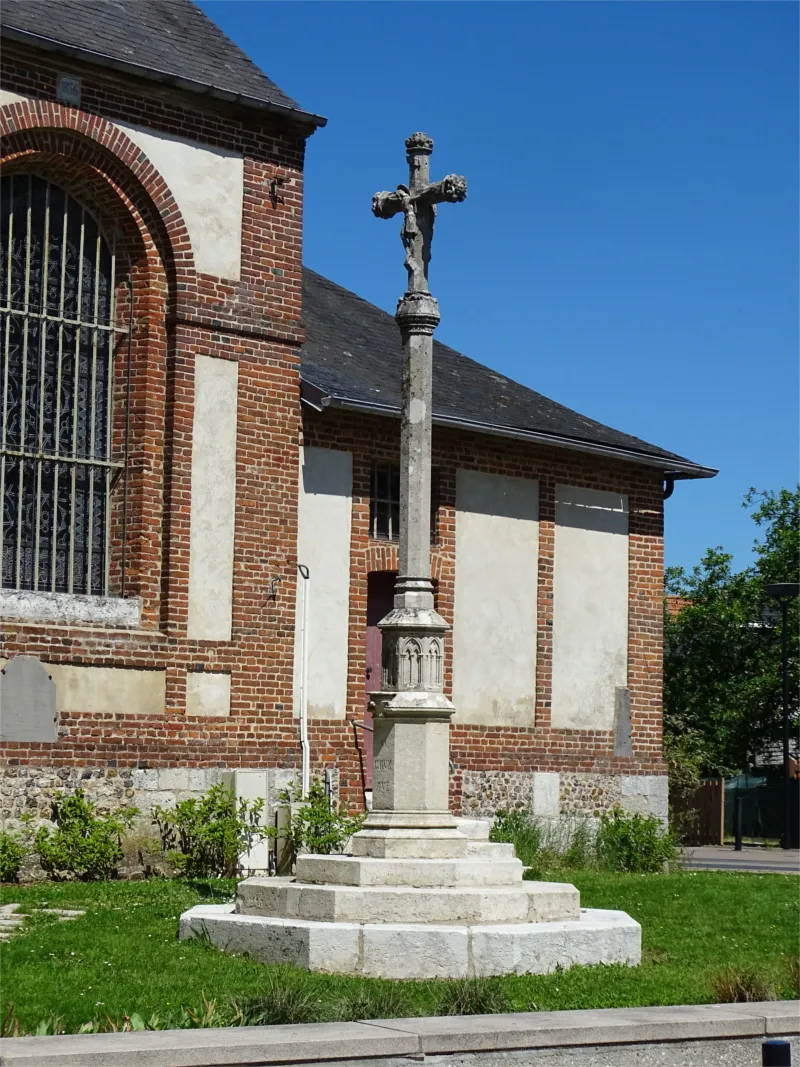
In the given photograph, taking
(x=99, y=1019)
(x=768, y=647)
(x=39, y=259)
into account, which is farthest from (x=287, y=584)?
(x=768, y=647)

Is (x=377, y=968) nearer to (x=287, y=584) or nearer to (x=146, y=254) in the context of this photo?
(x=287, y=584)

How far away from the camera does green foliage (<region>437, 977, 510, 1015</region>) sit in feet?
25.7

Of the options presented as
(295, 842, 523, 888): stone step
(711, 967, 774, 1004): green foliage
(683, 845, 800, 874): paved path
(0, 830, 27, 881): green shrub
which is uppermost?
(295, 842, 523, 888): stone step

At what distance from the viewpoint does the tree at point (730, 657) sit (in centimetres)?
3691

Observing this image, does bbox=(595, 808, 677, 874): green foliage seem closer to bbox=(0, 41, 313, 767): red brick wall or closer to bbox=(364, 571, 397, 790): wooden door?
bbox=(364, 571, 397, 790): wooden door

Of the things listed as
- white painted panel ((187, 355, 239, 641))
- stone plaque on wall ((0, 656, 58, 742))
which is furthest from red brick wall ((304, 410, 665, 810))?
stone plaque on wall ((0, 656, 58, 742))

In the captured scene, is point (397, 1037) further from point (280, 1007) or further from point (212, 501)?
point (212, 501)

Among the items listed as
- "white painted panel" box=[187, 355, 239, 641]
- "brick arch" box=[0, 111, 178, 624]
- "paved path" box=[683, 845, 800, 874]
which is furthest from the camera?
"paved path" box=[683, 845, 800, 874]

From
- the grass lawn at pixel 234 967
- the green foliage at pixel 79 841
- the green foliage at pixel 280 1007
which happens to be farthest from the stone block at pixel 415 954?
the green foliage at pixel 79 841

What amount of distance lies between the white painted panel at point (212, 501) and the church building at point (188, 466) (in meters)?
0.03

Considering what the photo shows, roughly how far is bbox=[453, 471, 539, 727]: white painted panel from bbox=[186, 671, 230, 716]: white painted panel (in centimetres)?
362

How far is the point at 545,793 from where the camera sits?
65.9 feet

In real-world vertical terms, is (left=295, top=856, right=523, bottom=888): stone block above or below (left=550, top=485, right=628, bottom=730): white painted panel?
below

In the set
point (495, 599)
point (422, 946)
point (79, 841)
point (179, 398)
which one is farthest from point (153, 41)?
point (422, 946)
